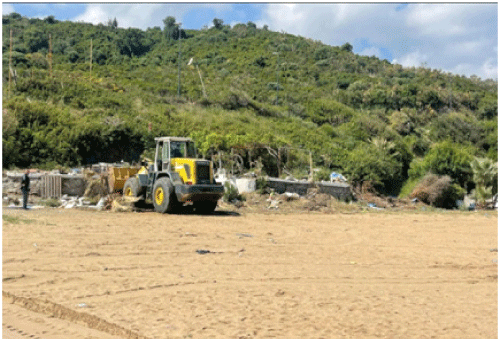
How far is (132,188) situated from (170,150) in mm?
1887

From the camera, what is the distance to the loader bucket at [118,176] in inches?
764

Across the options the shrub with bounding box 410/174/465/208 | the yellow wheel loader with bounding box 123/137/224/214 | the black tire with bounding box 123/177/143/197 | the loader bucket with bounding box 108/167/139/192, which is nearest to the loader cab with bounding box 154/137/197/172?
the yellow wheel loader with bounding box 123/137/224/214

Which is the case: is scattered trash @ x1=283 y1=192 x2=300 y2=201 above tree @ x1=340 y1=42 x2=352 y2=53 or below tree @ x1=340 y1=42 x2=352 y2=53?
below

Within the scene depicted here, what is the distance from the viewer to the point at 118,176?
19.6m

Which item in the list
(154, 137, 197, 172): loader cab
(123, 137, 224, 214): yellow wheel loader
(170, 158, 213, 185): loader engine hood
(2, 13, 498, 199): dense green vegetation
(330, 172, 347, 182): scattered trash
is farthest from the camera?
(2, 13, 498, 199): dense green vegetation

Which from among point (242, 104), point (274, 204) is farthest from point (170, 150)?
point (242, 104)

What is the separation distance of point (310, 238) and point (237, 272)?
15.3 ft

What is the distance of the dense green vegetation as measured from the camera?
27828 mm

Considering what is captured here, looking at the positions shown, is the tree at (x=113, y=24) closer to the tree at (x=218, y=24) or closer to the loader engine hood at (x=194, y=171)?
the tree at (x=218, y=24)

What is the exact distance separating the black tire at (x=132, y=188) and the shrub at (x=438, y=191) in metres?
14.2

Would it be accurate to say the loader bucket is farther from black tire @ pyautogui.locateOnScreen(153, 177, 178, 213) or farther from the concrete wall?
the concrete wall

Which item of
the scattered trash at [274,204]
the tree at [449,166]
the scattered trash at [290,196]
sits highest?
the tree at [449,166]

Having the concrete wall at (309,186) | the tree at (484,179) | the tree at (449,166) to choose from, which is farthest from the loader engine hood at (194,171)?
the tree at (449,166)

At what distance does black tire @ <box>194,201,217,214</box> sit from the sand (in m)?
3.46
